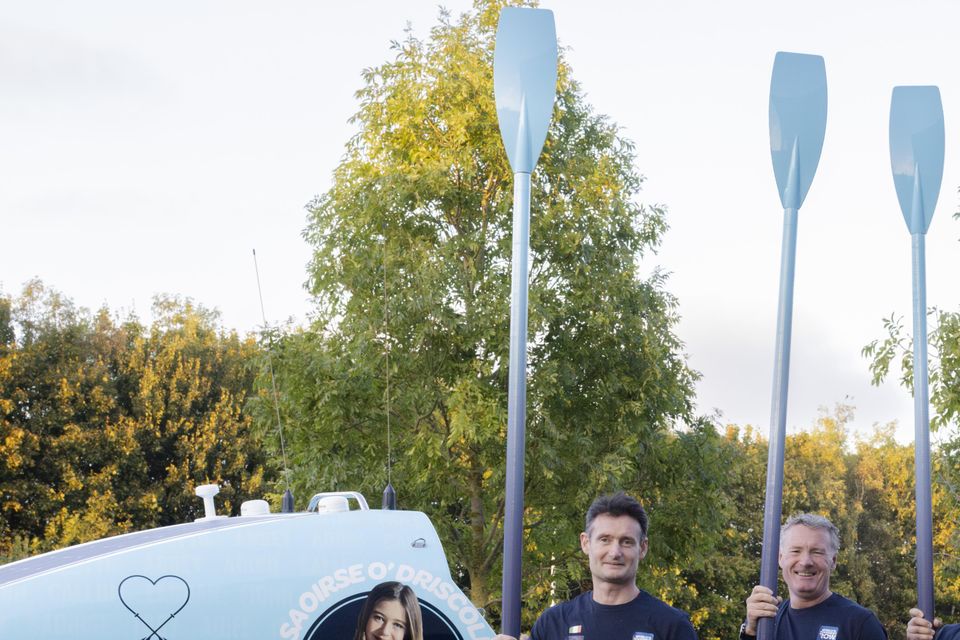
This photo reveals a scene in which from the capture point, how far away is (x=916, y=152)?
7.12 m

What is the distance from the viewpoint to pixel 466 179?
659 inches

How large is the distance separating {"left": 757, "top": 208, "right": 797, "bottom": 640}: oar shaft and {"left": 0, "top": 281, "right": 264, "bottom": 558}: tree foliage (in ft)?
82.7

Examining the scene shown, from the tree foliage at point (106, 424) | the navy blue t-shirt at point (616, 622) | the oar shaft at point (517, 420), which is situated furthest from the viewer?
the tree foliage at point (106, 424)

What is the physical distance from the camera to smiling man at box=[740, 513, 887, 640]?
4.56 m

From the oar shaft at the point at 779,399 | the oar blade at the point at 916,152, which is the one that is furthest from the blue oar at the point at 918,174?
the oar shaft at the point at 779,399

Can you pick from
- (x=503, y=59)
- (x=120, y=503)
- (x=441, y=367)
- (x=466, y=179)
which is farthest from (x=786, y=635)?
(x=120, y=503)

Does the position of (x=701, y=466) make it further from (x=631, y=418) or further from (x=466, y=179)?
(x=466, y=179)

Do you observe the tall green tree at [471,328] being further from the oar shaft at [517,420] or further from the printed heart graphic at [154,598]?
the printed heart graphic at [154,598]

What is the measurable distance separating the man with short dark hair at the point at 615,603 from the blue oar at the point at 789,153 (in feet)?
4.58

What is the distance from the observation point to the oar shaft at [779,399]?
508 cm

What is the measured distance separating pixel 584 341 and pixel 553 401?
0.97 meters

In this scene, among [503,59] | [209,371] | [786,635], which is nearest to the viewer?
[786,635]

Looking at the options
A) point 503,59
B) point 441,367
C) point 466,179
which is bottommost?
point 441,367

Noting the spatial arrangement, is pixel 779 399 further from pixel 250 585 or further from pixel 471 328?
pixel 471 328
